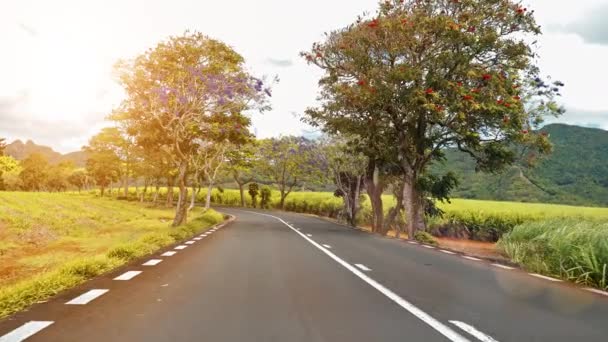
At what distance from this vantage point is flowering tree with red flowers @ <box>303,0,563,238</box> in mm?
18172

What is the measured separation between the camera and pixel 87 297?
6168 millimetres

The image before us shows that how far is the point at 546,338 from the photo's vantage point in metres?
4.46

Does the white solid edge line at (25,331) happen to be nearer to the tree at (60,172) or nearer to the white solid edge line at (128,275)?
the white solid edge line at (128,275)

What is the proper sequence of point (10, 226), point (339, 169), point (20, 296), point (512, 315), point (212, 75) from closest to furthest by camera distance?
1. point (512, 315)
2. point (20, 296)
3. point (10, 226)
4. point (212, 75)
5. point (339, 169)

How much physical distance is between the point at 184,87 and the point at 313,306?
17.1 meters

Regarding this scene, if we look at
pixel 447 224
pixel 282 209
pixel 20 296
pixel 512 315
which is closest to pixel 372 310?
pixel 512 315

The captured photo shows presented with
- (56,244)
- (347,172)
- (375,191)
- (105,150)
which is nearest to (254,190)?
(105,150)

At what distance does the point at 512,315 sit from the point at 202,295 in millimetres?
3503

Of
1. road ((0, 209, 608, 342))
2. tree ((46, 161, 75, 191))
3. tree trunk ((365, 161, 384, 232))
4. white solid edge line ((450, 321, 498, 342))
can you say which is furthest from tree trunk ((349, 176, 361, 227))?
tree ((46, 161, 75, 191))

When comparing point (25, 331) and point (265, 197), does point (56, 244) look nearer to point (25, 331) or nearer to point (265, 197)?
point (25, 331)

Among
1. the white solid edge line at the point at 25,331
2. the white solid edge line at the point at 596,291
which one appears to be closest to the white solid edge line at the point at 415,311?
the white solid edge line at the point at 596,291

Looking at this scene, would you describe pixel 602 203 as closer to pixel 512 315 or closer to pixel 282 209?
pixel 282 209

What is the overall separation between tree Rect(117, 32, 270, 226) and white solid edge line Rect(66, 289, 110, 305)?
47.4ft

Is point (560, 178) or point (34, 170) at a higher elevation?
point (34, 170)
